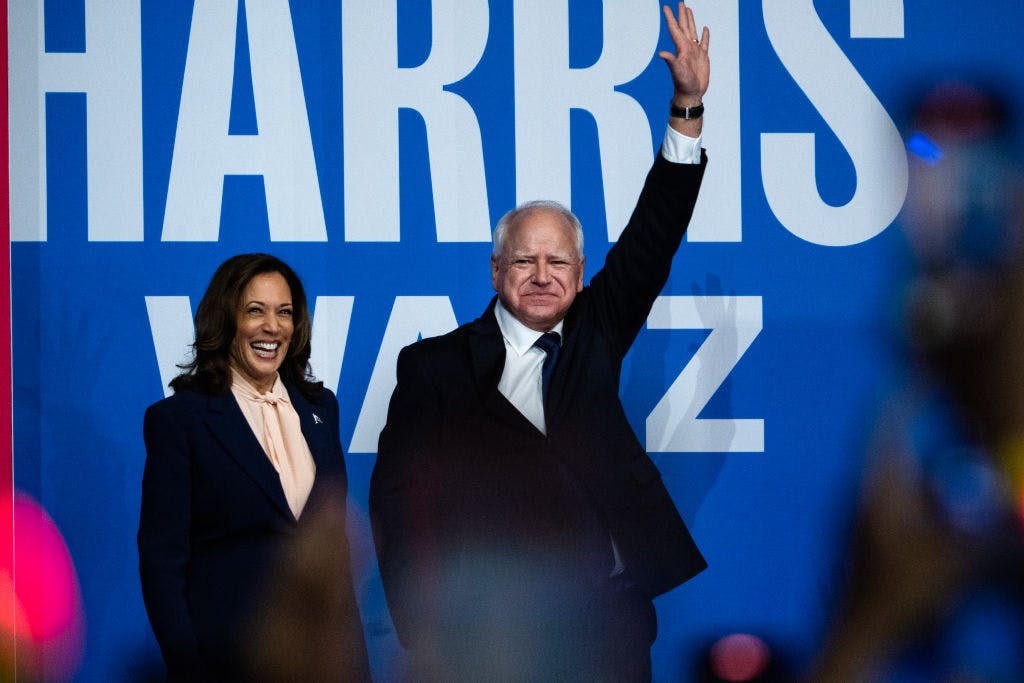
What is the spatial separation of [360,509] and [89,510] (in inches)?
30.2

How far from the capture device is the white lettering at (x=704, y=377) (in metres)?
3.10

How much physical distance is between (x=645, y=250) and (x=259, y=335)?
791 mm

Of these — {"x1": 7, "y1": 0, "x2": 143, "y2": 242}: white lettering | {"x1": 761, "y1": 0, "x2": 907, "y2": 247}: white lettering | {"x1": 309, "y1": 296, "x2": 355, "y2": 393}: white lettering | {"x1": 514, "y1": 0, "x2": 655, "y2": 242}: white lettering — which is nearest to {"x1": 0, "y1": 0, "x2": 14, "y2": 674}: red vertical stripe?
{"x1": 7, "y1": 0, "x2": 143, "y2": 242}: white lettering

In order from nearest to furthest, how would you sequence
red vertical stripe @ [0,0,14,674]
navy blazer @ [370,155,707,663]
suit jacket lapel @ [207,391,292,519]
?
navy blazer @ [370,155,707,663] < suit jacket lapel @ [207,391,292,519] < red vertical stripe @ [0,0,14,674]

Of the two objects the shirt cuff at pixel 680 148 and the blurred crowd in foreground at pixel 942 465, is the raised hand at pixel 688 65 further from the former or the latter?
the blurred crowd in foreground at pixel 942 465

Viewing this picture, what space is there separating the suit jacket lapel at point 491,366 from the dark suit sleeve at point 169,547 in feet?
1.86

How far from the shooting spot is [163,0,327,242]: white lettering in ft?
10.1

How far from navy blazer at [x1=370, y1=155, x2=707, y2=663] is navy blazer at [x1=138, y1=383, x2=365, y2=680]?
0.23 m

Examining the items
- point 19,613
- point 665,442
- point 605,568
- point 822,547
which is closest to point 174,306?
point 19,613

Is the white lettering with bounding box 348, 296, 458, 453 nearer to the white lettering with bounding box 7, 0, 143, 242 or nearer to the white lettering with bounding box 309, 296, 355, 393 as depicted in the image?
the white lettering with bounding box 309, 296, 355, 393

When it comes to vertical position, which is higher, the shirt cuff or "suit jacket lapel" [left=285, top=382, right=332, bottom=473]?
the shirt cuff

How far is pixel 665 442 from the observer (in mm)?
3105

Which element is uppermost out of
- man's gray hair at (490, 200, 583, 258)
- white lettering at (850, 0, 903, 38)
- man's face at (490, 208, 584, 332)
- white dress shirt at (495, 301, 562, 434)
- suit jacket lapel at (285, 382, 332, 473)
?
white lettering at (850, 0, 903, 38)

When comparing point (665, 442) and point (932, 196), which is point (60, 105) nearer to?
point (665, 442)
